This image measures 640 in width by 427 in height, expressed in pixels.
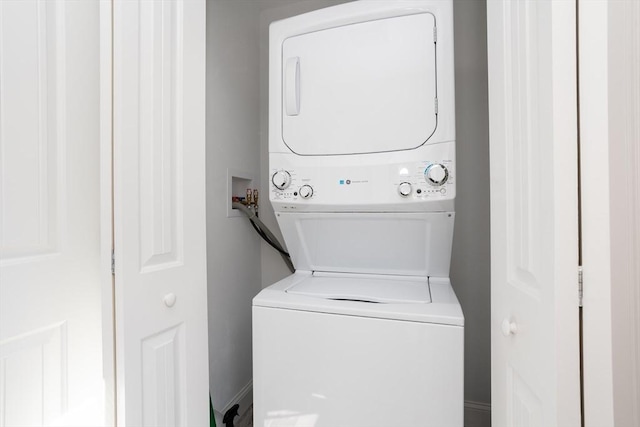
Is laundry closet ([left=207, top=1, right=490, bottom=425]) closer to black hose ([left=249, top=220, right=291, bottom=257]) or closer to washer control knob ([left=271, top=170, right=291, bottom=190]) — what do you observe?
black hose ([left=249, top=220, right=291, bottom=257])

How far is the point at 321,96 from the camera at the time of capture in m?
1.41

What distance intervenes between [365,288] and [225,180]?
1038 millimetres

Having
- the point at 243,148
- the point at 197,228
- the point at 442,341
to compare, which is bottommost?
the point at 442,341

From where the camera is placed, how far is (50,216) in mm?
808

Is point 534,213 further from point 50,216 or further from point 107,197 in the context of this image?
point 50,216

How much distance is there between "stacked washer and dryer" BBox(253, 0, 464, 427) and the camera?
1104mm

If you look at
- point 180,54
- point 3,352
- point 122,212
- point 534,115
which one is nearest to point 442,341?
point 534,115

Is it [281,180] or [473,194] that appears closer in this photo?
[281,180]

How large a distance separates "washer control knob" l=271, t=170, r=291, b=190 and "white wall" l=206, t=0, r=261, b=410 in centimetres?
45

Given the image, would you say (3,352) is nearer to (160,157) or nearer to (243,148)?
(160,157)

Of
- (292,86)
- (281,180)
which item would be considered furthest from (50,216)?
(292,86)

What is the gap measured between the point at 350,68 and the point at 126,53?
2.83 feet


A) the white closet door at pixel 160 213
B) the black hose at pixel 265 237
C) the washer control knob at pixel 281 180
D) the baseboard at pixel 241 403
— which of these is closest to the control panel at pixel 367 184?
the washer control knob at pixel 281 180

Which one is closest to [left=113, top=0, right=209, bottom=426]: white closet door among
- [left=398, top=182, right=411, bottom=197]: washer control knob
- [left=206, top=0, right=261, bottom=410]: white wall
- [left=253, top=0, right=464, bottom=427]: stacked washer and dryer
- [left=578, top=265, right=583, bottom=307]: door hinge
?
[left=253, top=0, right=464, bottom=427]: stacked washer and dryer
